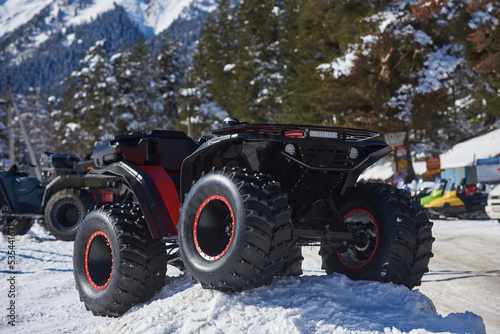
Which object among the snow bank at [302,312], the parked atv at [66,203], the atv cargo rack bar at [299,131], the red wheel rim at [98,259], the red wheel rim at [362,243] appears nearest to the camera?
the snow bank at [302,312]

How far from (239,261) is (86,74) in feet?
182

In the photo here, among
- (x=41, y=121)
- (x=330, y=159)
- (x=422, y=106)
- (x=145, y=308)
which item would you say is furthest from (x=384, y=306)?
(x=41, y=121)

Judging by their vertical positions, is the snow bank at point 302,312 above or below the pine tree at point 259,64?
below

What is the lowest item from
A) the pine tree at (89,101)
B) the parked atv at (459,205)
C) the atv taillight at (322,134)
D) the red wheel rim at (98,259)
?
the parked atv at (459,205)

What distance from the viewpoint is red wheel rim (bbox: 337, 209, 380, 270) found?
4.43m

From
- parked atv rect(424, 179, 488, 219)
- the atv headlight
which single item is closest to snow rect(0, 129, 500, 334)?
the atv headlight

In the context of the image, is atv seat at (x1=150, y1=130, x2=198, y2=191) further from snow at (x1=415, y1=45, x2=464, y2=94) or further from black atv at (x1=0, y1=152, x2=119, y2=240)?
snow at (x1=415, y1=45, x2=464, y2=94)

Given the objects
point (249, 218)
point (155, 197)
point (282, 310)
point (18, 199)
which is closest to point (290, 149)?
point (249, 218)

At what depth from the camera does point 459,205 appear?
61.2 feet

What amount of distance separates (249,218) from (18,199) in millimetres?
10910

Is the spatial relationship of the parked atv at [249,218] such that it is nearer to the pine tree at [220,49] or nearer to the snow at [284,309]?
the snow at [284,309]

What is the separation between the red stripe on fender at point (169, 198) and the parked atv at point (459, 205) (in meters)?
16.2

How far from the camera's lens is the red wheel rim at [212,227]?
154 inches

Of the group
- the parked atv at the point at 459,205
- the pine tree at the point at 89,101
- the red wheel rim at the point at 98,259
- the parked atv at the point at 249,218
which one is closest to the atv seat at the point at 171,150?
the parked atv at the point at 249,218
